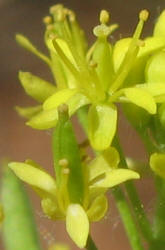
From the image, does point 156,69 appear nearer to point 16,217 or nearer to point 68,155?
point 68,155

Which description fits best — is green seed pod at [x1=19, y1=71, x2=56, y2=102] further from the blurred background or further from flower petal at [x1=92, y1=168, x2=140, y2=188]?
the blurred background

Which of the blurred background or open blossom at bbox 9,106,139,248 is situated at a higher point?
the blurred background

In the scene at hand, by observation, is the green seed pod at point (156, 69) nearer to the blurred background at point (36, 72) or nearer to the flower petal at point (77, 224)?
the flower petal at point (77, 224)

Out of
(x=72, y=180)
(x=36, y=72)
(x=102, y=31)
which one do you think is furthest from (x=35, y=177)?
(x=36, y=72)

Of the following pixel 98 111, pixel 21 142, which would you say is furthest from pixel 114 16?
pixel 98 111

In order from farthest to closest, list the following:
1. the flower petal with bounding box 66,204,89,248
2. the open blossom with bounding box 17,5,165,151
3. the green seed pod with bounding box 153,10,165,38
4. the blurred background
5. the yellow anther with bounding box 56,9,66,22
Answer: the blurred background
the yellow anther with bounding box 56,9,66,22
the green seed pod with bounding box 153,10,165,38
the open blossom with bounding box 17,5,165,151
the flower petal with bounding box 66,204,89,248

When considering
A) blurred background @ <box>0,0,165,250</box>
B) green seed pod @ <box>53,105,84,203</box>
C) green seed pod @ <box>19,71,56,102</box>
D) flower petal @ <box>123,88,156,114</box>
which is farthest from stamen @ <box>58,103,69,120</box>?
blurred background @ <box>0,0,165,250</box>

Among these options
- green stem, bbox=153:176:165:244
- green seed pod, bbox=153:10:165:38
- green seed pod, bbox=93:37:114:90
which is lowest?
green stem, bbox=153:176:165:244

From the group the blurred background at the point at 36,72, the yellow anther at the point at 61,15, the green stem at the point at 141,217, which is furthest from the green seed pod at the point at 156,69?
the blurred background at the point at 36,72
